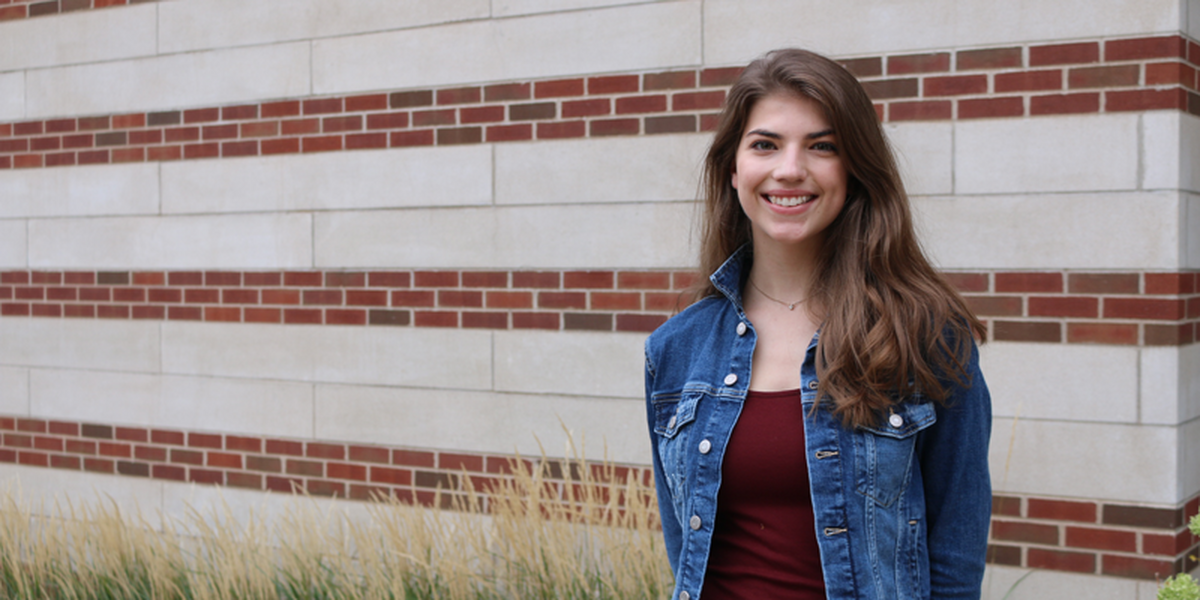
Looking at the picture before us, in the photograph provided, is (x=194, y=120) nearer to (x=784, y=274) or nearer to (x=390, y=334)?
(x=390, y=334)

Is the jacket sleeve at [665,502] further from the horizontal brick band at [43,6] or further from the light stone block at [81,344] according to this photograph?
the horizontal brick band at [43,6]

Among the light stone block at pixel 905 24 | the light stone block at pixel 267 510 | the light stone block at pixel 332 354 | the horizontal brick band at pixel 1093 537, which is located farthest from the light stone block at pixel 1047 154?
the light stone block at pixel 267 510

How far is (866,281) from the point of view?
86.7 inches

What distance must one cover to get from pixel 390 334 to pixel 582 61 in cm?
159

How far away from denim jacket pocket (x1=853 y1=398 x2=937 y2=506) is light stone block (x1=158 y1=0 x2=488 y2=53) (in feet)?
11.5

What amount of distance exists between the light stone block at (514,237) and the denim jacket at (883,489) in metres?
2.33

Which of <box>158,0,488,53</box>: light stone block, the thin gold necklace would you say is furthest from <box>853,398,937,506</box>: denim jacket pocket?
<box>158,0,488,53</box>: light stone block

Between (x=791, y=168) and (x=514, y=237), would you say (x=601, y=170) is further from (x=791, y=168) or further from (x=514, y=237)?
(x=791, y=168)

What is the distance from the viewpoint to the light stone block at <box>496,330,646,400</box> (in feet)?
15.7

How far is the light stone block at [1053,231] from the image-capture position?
3842 mm

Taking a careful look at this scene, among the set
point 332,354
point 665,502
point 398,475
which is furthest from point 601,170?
point 665,502

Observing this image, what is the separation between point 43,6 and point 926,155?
4952mm

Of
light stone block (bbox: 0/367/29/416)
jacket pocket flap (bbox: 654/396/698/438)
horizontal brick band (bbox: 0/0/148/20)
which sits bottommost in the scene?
light stone block (bbox: 0/367/29/416)

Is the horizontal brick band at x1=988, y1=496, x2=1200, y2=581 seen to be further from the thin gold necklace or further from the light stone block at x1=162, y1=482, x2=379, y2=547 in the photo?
the light stone block at x1=162, y1=482, x2=379, y2=547
